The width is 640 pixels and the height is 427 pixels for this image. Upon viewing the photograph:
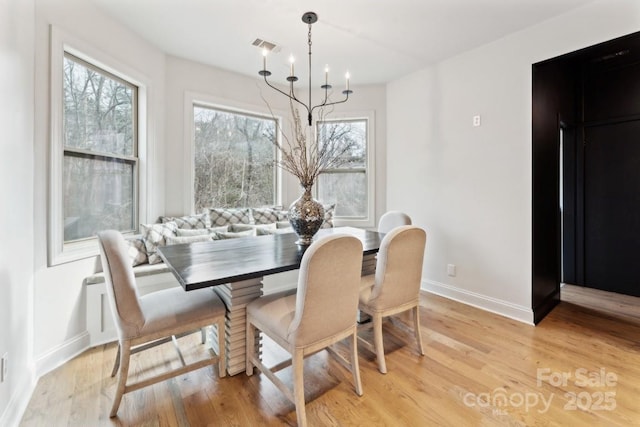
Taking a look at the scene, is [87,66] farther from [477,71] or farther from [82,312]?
[477,71]

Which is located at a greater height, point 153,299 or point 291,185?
point 291,185

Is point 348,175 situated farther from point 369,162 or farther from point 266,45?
point 266,45

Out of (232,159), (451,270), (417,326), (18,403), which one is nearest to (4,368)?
(18,403)

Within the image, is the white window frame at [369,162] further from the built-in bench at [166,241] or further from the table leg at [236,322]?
the table leg at [236,322]

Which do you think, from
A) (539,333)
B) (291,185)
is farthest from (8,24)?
(539,333)

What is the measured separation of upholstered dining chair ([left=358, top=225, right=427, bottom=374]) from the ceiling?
1.82 meters

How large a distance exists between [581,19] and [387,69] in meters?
1.76

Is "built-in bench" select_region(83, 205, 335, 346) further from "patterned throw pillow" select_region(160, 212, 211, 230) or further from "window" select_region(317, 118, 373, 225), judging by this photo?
"window" select_region(317, 118, 373, 225)

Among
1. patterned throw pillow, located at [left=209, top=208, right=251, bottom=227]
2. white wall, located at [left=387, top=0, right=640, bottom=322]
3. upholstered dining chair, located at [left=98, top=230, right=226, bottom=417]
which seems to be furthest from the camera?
patterned throw pillow, located at [left=209, top=208, right=251, bottom=227]

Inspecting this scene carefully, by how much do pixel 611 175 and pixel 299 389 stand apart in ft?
13.5

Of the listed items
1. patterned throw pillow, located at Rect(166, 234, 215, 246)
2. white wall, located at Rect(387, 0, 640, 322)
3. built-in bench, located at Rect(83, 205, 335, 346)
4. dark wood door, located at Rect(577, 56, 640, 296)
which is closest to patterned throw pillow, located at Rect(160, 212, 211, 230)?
built-in bench, located at Rect(83, 205, 335, 346)

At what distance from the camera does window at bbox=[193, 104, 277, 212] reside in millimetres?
3609

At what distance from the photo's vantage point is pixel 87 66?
244cm

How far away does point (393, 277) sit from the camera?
194cm
